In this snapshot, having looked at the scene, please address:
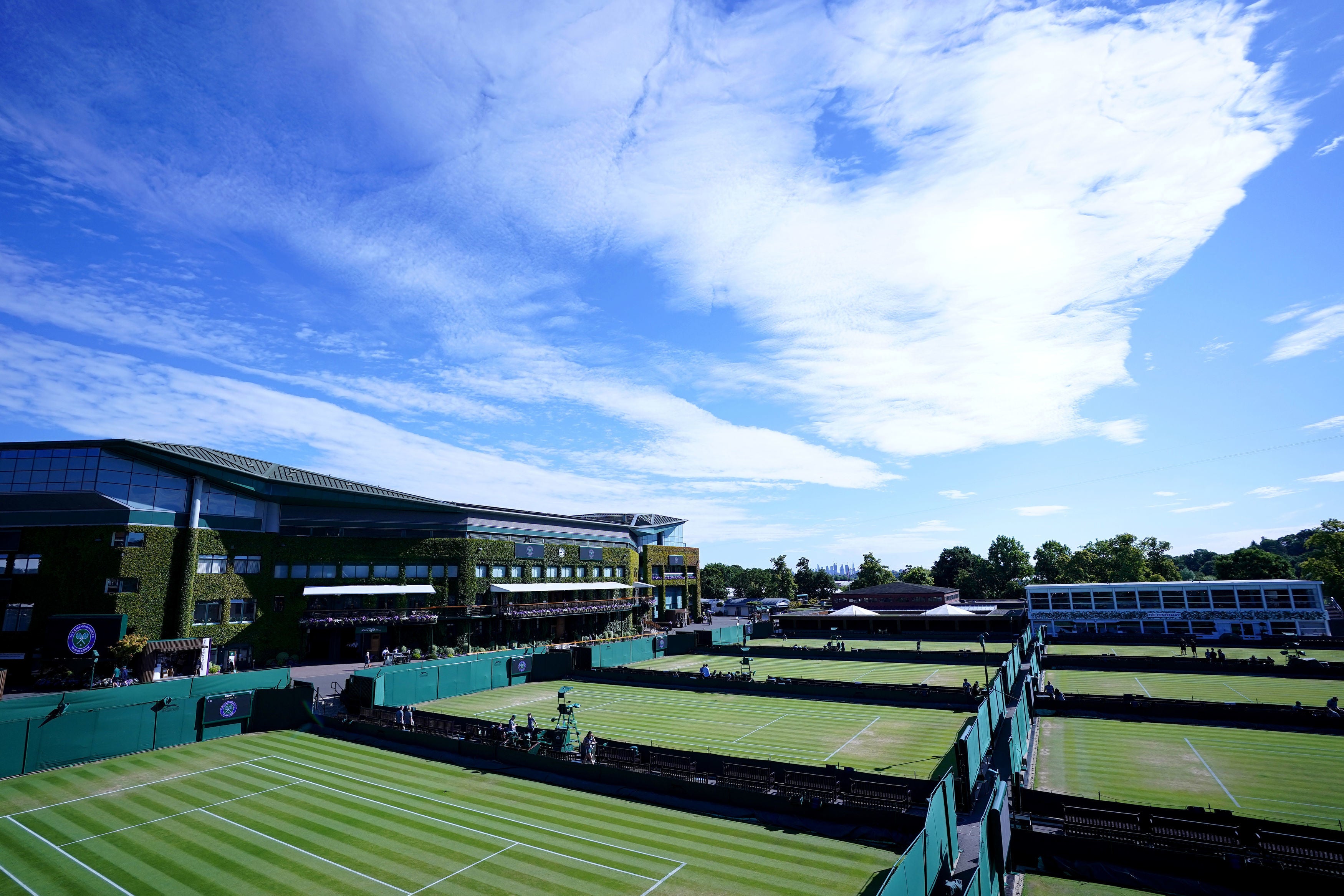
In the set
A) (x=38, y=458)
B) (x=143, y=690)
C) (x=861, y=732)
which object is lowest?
(x=861, y=732)

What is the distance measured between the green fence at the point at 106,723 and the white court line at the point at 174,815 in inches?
425

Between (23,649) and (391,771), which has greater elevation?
(23,649)

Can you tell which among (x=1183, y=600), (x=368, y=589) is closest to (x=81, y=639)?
(x=368, y=589)

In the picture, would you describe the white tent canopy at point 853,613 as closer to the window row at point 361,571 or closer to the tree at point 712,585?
the window row at point 361,571

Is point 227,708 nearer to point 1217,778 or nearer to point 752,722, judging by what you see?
point 752,722

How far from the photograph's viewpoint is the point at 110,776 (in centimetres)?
2786

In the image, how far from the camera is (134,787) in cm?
2639

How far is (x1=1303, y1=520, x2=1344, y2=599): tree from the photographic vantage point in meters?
84.2

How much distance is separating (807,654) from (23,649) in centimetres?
6112

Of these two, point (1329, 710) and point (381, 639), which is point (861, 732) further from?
point (381, 639)

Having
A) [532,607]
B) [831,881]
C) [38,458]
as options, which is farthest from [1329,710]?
[38,458]

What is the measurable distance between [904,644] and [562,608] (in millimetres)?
38061

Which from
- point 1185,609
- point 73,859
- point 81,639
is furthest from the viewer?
point 1185,609

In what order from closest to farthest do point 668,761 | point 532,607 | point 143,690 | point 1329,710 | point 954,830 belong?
point 954,830
point 668,761
point 1329,710
point 143,690
point 532,607
